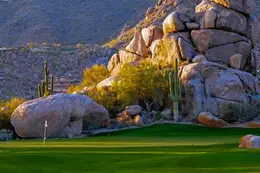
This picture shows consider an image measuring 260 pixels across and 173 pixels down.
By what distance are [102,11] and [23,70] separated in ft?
147

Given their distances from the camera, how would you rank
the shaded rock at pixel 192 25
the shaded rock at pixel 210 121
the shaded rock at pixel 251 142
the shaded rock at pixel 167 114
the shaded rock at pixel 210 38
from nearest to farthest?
the shaded rock at pixel 251 142, the shaded rock at pixel 210 121, the shaded rock at pixel 167 114, the shaded rock at pixel 210 38, the shaded rock at pixel 192 25

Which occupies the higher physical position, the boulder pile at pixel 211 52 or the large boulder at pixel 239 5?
the large boulder at pixel 239 5

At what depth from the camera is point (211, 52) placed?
58.2 meters

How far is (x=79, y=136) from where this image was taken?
1774 inches

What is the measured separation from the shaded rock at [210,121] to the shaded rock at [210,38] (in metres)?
10.2

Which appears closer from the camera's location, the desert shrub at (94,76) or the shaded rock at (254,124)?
the shaded rock at (254,124)

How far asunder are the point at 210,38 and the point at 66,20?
87946 mm

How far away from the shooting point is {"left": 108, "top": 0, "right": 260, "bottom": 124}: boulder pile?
52.3m

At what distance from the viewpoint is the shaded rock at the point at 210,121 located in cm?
4878

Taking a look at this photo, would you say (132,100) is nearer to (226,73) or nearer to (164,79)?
(164,79)

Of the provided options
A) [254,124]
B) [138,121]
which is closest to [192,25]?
[138,121]

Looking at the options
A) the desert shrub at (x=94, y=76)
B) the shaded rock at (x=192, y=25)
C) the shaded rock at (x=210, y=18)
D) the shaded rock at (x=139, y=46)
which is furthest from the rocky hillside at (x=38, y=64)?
the shaded rock at (x=210, y=18)

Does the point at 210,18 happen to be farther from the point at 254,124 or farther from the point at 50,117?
the point at 50,117

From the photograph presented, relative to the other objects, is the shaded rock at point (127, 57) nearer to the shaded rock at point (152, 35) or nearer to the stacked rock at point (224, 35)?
the shaded rock at point (152, 35)
